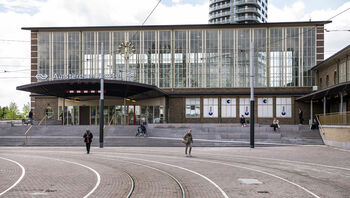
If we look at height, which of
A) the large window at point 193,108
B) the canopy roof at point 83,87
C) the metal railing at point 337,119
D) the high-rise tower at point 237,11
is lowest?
the metal railing at point 337,119

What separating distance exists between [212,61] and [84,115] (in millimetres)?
19676

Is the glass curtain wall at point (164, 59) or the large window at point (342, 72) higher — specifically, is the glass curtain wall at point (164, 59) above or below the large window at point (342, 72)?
above

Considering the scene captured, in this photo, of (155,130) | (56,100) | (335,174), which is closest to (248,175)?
(335,174)

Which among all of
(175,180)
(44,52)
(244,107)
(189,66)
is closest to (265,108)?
(244,107)

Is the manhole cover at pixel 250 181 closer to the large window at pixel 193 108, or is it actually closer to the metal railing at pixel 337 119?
the metal railing at pixel 337 119

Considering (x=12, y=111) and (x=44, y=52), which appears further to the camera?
(x=12, y=111)

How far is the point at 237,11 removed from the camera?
111 meters

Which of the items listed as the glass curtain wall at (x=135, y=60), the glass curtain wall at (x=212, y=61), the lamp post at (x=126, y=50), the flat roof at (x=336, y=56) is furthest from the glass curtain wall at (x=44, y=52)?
the flat roof at (x=336, y=56)

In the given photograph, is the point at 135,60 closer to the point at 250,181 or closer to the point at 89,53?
the point at 89,53

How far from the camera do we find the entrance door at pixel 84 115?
53.2 meters

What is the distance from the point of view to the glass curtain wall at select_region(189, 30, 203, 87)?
53.7m

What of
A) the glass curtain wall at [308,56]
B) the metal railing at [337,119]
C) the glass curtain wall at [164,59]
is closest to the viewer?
the metal railing at [337,119]

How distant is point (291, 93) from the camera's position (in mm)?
51719

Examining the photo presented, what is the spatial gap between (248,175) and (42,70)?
4668 cm
